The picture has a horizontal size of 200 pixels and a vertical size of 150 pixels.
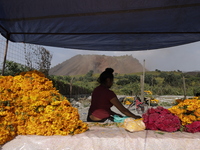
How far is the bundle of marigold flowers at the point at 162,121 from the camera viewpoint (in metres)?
1.96

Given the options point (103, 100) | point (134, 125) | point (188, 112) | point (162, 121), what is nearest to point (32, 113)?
point (134, 125)

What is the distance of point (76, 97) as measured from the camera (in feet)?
34.3

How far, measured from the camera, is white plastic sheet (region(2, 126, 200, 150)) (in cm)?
174

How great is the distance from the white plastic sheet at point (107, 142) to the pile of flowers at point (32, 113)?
83 millimetres

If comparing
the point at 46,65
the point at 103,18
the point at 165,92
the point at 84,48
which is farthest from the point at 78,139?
the point at 165,92

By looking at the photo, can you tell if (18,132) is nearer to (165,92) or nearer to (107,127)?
(107,127)

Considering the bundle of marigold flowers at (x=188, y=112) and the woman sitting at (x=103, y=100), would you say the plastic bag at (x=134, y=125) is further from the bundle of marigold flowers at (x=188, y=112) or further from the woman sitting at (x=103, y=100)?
the woman sitting at (x=103, y=100)

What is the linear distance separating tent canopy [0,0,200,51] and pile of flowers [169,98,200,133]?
1287 mm

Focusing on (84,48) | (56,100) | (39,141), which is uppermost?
(84,48)

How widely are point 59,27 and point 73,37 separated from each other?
1.46 ft

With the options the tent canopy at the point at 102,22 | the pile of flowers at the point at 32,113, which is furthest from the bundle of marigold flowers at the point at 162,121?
the tent canopy at the point at 102,22

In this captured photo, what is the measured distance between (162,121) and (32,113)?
4.57 ft

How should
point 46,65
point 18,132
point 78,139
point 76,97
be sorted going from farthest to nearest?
point 76,97
point 46,65
point 18,132
point 78,139

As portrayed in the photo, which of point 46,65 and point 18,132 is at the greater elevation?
point 46,65
